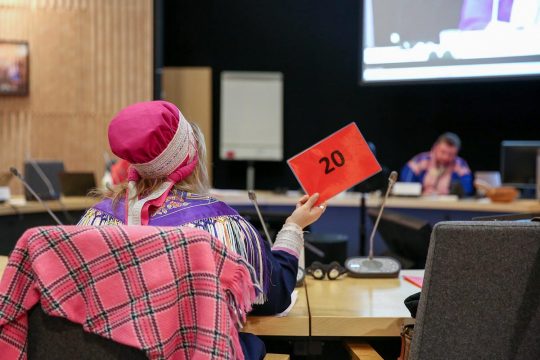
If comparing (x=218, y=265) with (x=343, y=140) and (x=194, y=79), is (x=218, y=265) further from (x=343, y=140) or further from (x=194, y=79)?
(x=194, y=79)

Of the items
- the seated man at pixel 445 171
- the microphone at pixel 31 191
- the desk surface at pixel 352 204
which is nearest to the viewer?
the microphone at pixel 31 191

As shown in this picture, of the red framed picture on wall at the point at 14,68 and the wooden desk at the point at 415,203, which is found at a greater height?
the red framed picture on wall at the point at 14,68

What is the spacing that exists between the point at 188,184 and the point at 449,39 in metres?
3.89

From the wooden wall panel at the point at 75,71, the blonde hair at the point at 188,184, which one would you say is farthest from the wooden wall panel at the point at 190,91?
the blonde hair at the point at 188,184

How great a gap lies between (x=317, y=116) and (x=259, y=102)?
896mm

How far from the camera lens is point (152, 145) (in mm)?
1570

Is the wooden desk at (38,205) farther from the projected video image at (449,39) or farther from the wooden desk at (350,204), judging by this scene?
the projected video image at (449,39)

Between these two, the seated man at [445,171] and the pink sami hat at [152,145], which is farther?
the seated man at [445,171]

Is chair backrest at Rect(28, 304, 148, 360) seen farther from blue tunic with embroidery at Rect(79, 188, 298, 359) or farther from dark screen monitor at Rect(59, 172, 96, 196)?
dark screen monitor at Rect(59, 172, 96, 196)

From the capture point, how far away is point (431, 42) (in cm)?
512

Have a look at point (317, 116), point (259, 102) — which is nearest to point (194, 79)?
point (259, 102)

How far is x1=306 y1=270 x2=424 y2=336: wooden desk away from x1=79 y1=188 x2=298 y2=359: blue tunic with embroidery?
157 mm

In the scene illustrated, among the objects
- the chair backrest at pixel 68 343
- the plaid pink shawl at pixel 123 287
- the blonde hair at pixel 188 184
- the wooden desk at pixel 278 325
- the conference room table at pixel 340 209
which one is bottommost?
the conference room table at pixel 340 209

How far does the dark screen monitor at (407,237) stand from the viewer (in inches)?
108
